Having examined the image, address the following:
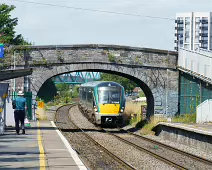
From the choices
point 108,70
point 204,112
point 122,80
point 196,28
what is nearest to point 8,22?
point 122,80

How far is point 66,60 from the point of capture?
38531mm

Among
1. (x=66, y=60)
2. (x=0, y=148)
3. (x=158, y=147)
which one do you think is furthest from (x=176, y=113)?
(x=0, y=148)

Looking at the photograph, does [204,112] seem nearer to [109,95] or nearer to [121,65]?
[109,95]

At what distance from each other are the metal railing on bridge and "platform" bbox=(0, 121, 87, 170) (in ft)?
45.9

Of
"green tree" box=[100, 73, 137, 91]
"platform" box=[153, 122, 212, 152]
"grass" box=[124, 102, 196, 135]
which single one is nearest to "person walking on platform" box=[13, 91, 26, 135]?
"platform" box=[153, 122, 212, 152]

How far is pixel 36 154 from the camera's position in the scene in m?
15.9

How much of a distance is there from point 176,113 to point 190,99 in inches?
77.8

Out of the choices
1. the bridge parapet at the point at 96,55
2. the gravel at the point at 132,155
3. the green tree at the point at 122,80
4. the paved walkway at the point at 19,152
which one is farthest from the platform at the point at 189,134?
the green tree at the point at 122,80

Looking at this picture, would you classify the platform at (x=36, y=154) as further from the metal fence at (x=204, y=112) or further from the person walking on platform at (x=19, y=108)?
the metal fence at (x=204, y=112)

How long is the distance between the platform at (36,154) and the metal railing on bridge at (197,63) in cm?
1400

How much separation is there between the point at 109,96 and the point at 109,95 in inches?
2.7

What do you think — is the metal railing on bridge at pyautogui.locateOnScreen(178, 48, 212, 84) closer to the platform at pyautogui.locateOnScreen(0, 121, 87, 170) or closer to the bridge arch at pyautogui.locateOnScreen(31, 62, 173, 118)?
the bridge arch at pyautogui.locateOnScreen(31, 62, 173, 118)

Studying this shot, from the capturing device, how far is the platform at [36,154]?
44.4 ft

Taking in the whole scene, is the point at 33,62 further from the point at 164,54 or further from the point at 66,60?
the point at 164,54
